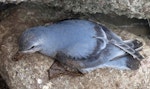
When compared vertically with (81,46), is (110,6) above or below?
above

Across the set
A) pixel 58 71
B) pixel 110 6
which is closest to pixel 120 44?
pixel 110 6

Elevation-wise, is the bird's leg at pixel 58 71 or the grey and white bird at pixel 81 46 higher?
the grey and white bird at pixel 81 46

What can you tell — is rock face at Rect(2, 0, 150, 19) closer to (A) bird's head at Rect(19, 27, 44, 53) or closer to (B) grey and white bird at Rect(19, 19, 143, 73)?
(B) grey and white bird at Rect(19, 19, 143, 73)

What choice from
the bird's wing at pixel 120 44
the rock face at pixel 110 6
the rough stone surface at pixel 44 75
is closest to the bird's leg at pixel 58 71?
the rough stone surface at pixel 44 75

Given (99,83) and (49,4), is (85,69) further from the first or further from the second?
(49,4)

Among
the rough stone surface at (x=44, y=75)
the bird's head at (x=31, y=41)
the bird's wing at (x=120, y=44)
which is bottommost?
the rough stone surface at (x=44, y=75)

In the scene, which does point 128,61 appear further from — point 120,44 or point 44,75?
point 44,75

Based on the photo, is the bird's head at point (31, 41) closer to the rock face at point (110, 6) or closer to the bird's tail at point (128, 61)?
the rock face at point (110, 6)

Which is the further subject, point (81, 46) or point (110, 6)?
point (110, 6)

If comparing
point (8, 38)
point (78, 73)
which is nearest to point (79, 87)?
point (78, 73)
